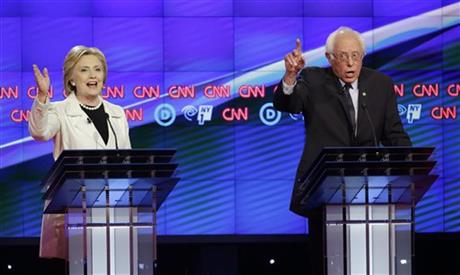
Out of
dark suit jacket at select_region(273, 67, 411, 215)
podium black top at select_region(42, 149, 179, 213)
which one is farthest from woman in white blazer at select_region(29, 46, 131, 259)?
dark suit jacket at select_region(273, 67, 411, 215)

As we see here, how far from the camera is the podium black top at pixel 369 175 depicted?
221 inches

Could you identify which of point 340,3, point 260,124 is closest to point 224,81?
point 260,124

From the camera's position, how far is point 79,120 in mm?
6324

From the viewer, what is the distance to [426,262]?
10.4 m

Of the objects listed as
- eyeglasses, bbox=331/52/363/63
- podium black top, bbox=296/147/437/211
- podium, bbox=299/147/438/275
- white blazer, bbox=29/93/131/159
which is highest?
eyeglasses, bbox=331/52/363/63

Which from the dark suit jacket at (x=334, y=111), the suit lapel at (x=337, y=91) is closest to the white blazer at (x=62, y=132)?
the dark suit jacket at (x=334, y=111)

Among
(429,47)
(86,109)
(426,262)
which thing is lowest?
(426,262)

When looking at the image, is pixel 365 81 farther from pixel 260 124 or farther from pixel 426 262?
pixel 426 262

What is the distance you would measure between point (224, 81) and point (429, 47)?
5.07 ft

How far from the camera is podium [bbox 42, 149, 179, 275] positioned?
571 centimetres

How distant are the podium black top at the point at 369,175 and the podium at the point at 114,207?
2.07ft

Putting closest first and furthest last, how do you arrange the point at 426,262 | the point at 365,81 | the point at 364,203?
the point at 364,203 < the point at 365,81 < the point at 426,262

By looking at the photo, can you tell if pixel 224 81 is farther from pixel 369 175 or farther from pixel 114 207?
pixel 369 175

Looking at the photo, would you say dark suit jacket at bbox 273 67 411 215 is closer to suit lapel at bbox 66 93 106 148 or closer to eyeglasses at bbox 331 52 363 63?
eyeglasses at bbox 331 52 363 63
